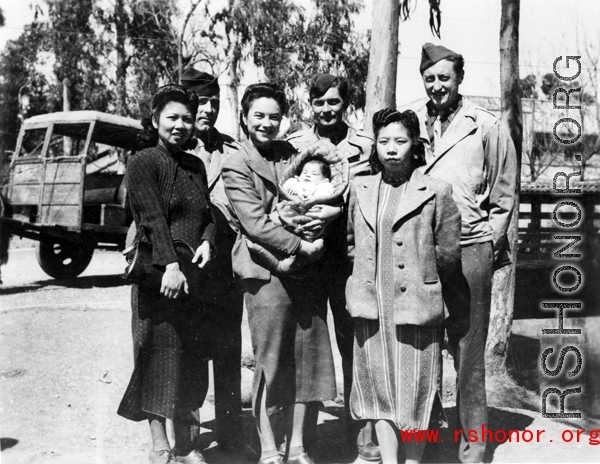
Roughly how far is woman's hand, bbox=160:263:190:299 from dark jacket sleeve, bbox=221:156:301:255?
0.37 m

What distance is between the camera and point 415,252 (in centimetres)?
289

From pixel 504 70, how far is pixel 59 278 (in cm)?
809

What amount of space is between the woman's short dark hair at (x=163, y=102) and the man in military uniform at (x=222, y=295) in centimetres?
35

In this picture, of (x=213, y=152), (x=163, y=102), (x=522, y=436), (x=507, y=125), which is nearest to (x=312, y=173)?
(x=163, y=102)

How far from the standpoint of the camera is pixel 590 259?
40.4ft

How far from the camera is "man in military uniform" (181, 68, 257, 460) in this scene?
3314mm

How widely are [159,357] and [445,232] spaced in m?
1.42

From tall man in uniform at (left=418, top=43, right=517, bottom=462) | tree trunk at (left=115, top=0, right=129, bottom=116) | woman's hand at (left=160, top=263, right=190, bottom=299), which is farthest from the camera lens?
tree trunk at (left=115, top=0, right=129, bottom=116)

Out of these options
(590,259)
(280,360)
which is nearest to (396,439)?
(280,360)

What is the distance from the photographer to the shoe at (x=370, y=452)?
10.7ft

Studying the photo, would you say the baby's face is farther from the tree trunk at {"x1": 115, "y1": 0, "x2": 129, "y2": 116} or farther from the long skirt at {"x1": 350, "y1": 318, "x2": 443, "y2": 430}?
the tree trunk at {"x1": 115, "y1": 0, "x2": 129, "y2": 116}

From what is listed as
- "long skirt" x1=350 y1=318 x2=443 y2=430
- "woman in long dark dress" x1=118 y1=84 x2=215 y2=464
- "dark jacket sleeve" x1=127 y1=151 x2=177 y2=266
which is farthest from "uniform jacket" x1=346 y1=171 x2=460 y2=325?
"dark jacket sleeve" x1=127 y1=151 x2=177 y2=266

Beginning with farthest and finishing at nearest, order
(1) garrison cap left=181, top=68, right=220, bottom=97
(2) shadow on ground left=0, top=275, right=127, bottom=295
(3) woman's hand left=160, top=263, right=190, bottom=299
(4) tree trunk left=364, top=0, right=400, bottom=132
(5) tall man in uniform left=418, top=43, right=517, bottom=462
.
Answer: (2) shadow on ground left=0, top=275, right=127, bottom=295, (4) tree trunk left=364, top=0, right=400, bottom=132, (1) garrison cap left=181, top=68, right=220, bottom=97, (5) tall man in uniform left=418, top=43, right=517, bottom=462, (3) woman's hand left=160, top=263, right=190, bottom=299

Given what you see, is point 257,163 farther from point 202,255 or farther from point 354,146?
point 354,146
